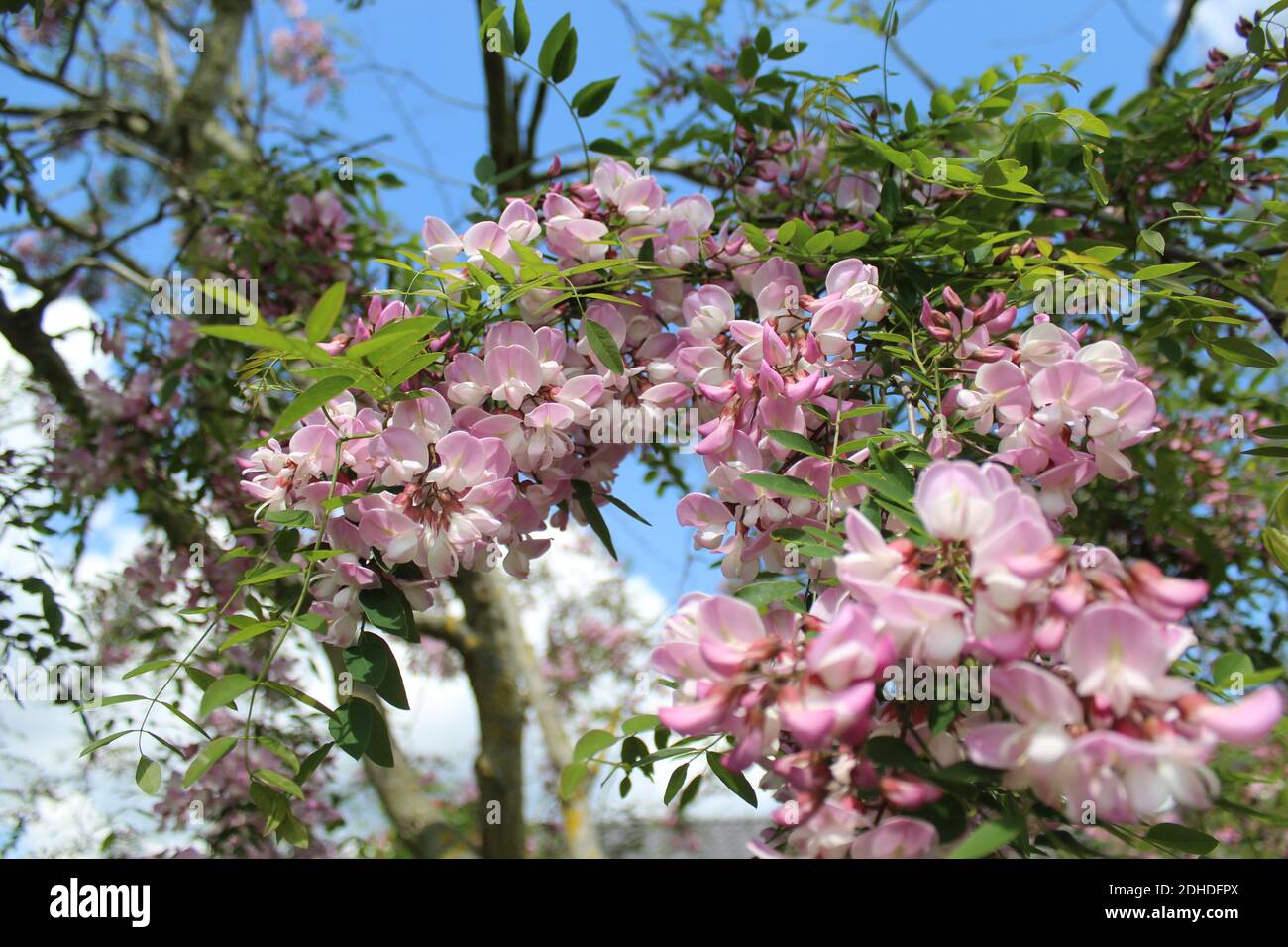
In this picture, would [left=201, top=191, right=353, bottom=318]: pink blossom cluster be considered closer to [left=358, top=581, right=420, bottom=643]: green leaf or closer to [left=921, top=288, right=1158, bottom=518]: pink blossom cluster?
[left=358, top=581, right=420, bottom=643]: green leaf

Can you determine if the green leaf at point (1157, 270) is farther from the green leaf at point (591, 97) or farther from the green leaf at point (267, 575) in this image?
the green leaf at point (267, 575)

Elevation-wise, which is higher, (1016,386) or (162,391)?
Answer: (162,391)

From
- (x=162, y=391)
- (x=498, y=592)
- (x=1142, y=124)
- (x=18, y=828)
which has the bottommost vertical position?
(x=18, y=828)

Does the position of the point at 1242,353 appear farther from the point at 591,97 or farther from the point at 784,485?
the point at 591,97

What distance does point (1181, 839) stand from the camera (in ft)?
2.63

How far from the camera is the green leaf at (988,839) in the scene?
22.4 inches

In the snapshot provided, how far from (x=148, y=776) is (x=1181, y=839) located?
96 cm

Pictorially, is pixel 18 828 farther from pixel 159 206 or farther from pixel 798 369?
pixel 798 369

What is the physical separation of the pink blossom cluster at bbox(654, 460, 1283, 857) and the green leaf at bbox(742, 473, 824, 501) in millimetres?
191

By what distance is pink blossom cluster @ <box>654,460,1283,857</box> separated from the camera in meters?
0.55

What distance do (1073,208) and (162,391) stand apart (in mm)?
1883

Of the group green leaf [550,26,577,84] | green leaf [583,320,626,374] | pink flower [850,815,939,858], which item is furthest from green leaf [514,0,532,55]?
pink flower [850,815,939,858]
